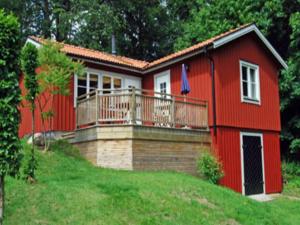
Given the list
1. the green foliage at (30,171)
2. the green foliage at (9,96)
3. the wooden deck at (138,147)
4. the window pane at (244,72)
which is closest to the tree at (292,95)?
the window pane at (244,72)

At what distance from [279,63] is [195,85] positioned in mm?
4961

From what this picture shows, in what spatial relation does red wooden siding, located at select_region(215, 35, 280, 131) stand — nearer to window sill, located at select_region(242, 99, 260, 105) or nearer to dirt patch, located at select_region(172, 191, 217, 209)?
window sill, located at select_region(242, 99, 260, 105)

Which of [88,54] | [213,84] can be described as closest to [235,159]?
[213,84]

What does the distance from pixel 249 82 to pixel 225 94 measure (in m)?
1.96

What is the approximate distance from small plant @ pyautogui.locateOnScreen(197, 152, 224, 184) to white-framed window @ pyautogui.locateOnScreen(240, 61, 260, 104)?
331 centimetres

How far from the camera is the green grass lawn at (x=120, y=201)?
26.0ft

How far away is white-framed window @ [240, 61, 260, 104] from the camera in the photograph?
53.2 ft

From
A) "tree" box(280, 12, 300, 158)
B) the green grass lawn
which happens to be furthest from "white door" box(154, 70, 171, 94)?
"tree" box(280, 12, 300, 158)

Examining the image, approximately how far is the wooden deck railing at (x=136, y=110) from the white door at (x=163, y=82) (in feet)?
7.48

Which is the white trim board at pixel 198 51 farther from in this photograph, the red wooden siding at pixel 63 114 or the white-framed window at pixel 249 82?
the red wooden siding at pixel 63 114

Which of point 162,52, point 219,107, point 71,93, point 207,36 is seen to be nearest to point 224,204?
point 219,107

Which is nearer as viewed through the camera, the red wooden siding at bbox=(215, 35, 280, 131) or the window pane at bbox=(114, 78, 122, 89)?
the red wooden siding at bbox=(215, 35, 280, 131)

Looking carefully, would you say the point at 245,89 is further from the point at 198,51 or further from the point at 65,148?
the point at 65,148

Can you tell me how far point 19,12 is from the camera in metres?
30.4
